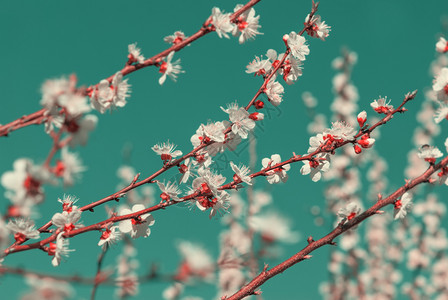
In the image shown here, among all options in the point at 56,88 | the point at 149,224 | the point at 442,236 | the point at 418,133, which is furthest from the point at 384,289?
the point at 56,88

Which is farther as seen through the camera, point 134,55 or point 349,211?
point 349,211

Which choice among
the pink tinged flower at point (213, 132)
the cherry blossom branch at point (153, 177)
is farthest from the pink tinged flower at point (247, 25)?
the cherry blossom branch at point (153, 177)

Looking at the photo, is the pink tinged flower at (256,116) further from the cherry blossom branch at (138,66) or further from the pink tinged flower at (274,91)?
the cherry blossom branch at (138,66)

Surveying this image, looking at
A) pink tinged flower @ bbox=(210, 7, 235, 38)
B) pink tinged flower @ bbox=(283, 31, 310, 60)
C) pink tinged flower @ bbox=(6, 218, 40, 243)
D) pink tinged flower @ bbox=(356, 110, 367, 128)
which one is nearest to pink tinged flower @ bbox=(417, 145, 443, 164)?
pink tinged flower @ bbox=(356, 110, 367, 128)

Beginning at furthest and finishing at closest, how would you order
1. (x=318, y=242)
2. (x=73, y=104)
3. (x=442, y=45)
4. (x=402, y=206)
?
1. (x=442, y=45)
2. (x=402, y=206)
3. (x=318, y=242)
4. (x=73, y=104)

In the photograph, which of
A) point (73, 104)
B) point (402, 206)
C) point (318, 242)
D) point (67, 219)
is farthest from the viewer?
point (402, 206)

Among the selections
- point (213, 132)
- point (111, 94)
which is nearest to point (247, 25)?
point (213, 132)

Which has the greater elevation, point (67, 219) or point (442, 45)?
point (442, 45)

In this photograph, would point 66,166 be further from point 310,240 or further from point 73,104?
point 310,240
